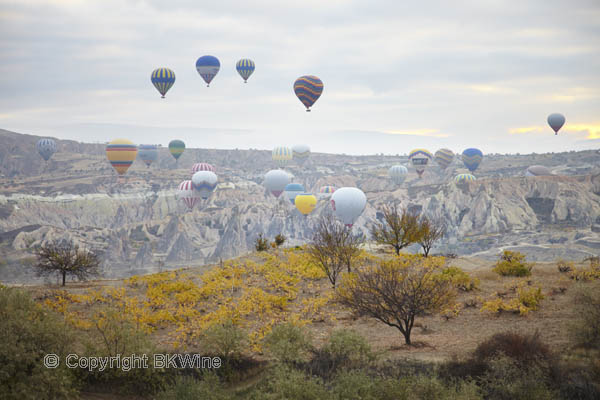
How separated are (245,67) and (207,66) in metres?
7.56

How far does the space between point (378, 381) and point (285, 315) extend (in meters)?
8.74

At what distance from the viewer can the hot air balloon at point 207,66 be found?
71.6 metres

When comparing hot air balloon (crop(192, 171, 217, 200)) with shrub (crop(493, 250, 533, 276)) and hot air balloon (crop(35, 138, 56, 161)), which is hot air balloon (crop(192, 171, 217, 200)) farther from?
shrub (crop(493, 250, 533, 276))

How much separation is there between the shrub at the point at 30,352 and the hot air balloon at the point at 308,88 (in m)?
51.8

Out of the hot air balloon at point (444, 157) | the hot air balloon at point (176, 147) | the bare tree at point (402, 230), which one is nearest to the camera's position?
the bare tree at point (402, 230)

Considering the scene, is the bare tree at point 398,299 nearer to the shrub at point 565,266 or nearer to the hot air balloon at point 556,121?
the shrub at point 565,266

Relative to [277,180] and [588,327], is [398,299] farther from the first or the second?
[277,180]

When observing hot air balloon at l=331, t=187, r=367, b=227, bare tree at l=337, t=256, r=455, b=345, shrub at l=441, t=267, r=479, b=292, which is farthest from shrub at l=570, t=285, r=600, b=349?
hot air balloon at l=331, t=187, r=367, b=227

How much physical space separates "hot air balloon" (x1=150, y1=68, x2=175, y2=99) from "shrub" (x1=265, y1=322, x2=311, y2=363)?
64931 mm

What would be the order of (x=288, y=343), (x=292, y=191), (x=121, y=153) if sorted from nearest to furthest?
(x=288, y=343)
(x=121, y=153)
(x=292, y=191)

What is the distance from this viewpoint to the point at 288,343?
15297 millimetres

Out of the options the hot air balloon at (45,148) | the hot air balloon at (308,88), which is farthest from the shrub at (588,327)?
the hot air balloon at (45,148)

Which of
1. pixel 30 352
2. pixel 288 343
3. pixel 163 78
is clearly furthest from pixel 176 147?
pixel 30 352

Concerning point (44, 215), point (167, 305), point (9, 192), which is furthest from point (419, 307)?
point (9, 192)
